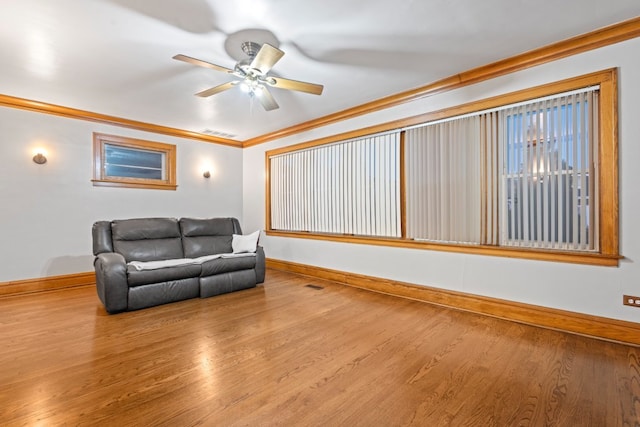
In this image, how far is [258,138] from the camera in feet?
19.6

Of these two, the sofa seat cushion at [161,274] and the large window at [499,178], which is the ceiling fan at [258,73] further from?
the sofa seat cushion at [161,274]

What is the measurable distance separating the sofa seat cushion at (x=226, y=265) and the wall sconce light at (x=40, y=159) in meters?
2.73

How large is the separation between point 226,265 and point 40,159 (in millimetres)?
2977

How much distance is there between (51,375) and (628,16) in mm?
4861

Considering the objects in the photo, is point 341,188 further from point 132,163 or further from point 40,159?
point 40,159

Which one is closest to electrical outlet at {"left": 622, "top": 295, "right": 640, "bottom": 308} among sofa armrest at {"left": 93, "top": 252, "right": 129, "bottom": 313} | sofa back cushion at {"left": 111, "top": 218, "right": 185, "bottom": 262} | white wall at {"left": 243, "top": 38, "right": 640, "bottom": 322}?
white wall at {"left": 243, "top": 38, "right": 640, "bottom": 322}

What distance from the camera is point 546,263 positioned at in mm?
2779

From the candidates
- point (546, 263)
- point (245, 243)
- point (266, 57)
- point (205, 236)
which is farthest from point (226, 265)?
point (546, 263)

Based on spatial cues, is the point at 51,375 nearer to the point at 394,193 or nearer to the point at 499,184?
the point at 394,193

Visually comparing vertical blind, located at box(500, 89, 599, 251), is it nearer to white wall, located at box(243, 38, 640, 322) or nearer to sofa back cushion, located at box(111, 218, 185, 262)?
white wall, located at box(243, 38, 640, 322)

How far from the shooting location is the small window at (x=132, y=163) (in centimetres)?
461

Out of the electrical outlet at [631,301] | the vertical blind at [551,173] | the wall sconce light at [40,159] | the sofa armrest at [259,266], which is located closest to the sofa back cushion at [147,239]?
the sofa armrest at [259,266]

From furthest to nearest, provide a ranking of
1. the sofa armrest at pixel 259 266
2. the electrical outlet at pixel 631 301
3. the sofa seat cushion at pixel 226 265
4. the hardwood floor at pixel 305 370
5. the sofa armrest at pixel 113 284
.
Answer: the sofa armrest at pixel 259 266
the sofa seat cushion at pixel 226 265
the sofa armrest at pixel 113 284
the electrical outlet at pixel 631 301
the hardwood floor at pixel 305 370

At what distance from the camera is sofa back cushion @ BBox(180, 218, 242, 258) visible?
14.5 ft
